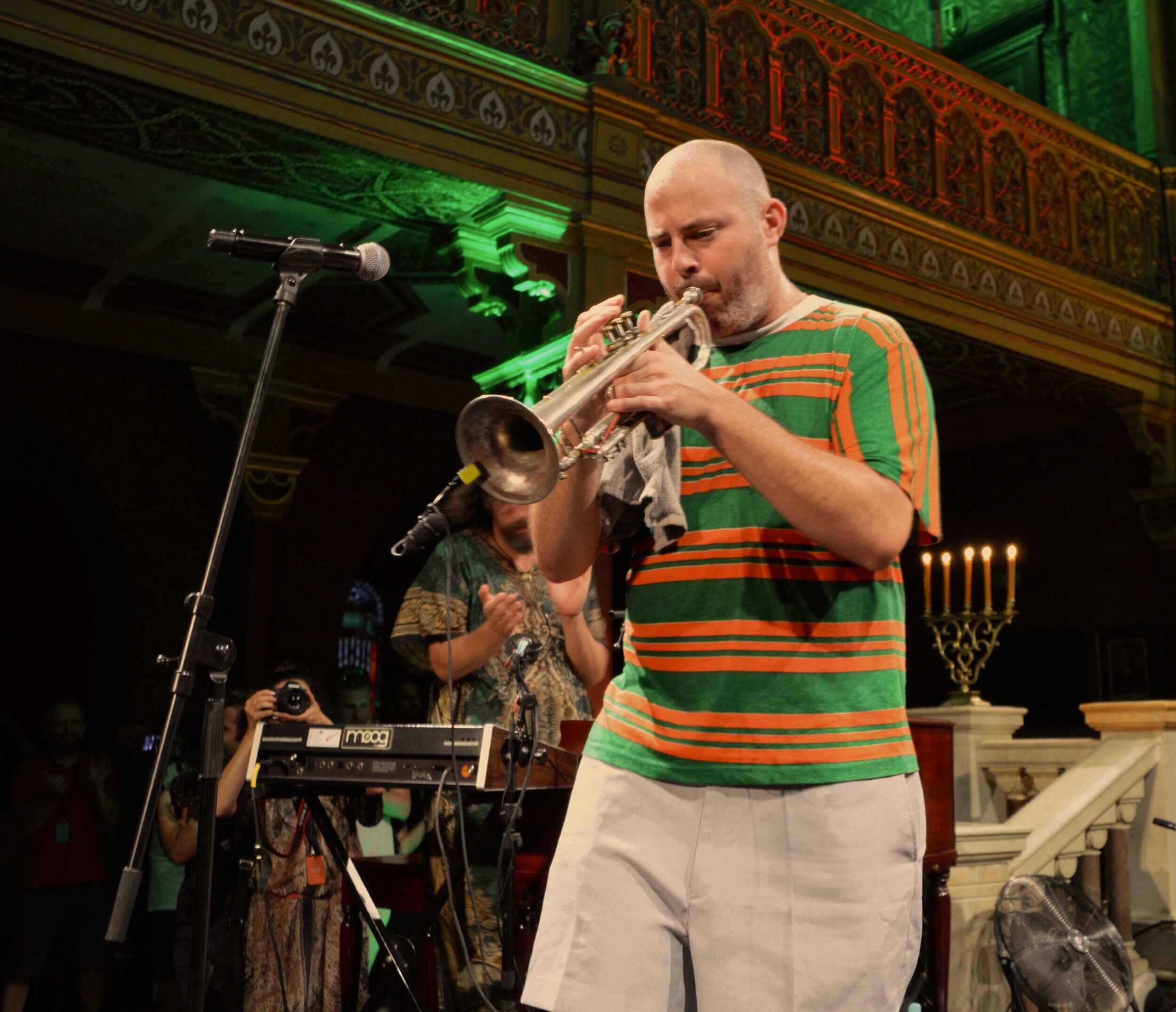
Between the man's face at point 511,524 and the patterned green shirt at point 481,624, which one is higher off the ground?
the man's face at point 511,524

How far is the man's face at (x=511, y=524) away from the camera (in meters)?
3.17

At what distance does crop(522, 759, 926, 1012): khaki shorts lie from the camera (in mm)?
1307

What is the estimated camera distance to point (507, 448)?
1.58 meters

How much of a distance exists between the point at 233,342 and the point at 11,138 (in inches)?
104

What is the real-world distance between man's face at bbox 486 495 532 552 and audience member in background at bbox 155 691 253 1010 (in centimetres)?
96

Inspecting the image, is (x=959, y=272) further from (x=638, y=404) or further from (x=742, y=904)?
(x=742, y=904)

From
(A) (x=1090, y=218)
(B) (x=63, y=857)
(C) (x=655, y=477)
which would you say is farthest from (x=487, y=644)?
(A) (x=1090, y=218)

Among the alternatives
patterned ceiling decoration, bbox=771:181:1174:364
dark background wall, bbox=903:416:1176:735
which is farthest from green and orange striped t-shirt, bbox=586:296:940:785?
dark background wall, bbox=903:416:1176:735

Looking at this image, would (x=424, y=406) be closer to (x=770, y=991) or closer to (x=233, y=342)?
(x=233, y=342)

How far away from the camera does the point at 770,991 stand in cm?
130

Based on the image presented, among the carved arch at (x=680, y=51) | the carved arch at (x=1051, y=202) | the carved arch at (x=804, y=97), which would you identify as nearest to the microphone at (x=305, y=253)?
the carved arch at (x=680, y=51)

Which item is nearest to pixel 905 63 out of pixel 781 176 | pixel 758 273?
Answer: pixel 781 176

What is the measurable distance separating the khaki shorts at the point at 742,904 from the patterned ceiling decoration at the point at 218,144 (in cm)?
444

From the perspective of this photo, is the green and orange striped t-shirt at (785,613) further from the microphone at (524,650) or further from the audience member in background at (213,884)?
the audience member in background at (213,884)
